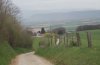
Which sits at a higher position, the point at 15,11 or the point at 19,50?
the point at 15,11

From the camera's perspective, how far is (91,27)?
57938 millimetres

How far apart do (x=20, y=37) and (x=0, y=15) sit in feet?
167

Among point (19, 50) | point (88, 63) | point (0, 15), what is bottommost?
point (19, 50)

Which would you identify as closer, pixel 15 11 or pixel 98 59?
pixel 98 59

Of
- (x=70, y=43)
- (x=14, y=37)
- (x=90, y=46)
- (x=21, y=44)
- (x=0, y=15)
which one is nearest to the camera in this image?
→ (x=90, y=46)

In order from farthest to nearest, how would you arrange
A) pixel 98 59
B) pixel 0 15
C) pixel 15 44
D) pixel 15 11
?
pixel 15 44, pixel 15 11, pixel 0 15, pixel 98 59

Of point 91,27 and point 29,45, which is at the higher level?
point 91,27

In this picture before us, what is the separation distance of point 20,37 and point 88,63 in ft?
244

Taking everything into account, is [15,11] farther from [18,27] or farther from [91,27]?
[91,27]

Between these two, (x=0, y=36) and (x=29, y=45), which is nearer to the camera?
(x=0, y=36)

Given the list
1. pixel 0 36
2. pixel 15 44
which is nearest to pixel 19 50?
pixel 15 44

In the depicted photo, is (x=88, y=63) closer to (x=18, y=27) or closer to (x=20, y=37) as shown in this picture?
(x=18, y=27)

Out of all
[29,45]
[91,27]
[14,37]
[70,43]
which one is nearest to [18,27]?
[14,37]

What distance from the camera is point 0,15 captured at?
146 feet
